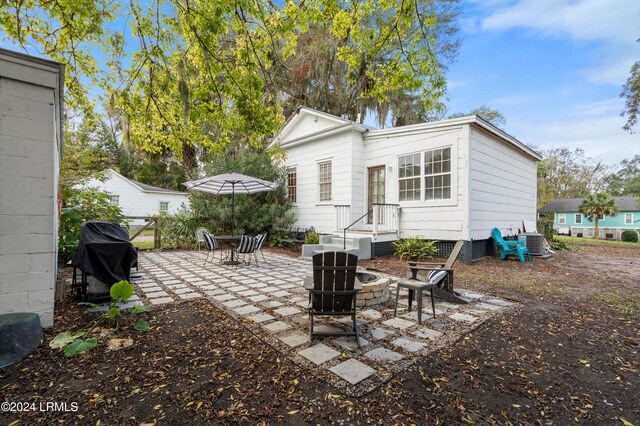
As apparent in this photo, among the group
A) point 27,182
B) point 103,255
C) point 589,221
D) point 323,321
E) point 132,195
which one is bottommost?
point 323,321

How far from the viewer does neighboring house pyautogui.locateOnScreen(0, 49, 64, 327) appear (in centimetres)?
289

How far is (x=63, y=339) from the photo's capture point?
2.93 metres

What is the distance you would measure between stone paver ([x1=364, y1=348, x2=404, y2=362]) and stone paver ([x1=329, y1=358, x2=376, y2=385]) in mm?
179

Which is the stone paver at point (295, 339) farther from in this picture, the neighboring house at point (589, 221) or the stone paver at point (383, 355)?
the neighboring house at point (589, 221)

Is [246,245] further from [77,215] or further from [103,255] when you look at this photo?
[77,215]

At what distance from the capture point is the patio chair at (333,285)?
10.1 ft

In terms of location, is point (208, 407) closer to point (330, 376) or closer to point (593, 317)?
point (330, 376)

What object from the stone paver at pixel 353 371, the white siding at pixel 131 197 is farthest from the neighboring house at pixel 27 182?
the white siding at pixel 131 197

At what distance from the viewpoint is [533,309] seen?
427cm

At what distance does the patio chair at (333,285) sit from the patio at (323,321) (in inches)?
12.5

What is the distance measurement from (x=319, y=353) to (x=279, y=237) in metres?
8.93

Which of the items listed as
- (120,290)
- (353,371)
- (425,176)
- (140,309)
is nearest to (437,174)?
(425,176)

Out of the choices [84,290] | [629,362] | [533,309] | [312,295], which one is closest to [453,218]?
[533,309]

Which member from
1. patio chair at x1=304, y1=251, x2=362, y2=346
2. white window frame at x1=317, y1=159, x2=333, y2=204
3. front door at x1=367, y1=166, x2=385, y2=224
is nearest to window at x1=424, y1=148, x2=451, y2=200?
front door at x1=367, y1=166, x2=385, y2=224
